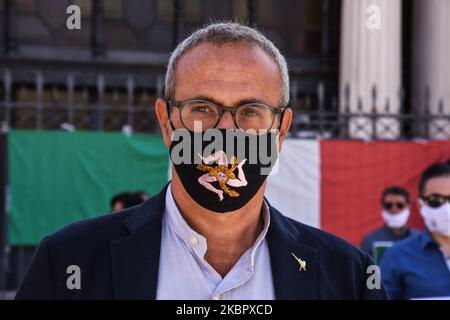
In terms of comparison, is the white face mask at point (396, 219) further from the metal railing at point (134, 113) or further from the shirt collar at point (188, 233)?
the shirt collar at point (188, 233)

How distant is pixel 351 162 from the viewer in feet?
30.8

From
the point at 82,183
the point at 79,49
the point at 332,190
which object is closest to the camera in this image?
the point at 82,183

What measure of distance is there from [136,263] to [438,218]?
144 inches

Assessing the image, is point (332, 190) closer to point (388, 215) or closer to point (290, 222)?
point (388, 215)

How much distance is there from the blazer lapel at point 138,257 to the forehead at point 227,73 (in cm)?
39

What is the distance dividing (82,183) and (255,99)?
22.0 feet

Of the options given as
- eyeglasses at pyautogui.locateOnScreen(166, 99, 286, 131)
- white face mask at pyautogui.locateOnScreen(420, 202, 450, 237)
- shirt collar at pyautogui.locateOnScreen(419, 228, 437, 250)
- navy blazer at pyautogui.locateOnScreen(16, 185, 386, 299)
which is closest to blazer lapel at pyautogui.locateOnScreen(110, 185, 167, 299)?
navy blazer at pyautogui.locateOnScreen(16, 185, 386, 299)

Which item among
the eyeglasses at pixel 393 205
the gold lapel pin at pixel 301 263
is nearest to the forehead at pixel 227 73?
the gold lapel pin at pixel 301 263

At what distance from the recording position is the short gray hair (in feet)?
7.21

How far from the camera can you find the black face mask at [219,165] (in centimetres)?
219

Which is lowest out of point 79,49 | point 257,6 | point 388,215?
point 388,215

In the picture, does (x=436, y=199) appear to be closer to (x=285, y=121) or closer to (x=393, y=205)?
(x=393, y=205)

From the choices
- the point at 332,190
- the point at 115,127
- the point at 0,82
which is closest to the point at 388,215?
the point at 332,190

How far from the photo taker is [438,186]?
5.43 meters
